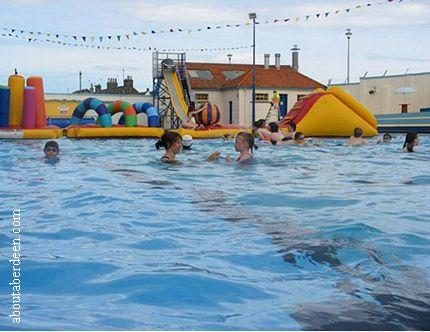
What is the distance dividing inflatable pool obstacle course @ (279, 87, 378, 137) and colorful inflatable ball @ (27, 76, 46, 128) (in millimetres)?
6578

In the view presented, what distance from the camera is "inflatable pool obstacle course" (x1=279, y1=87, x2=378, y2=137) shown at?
1697 centimetres

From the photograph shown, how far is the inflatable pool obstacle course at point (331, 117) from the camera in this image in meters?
17.0

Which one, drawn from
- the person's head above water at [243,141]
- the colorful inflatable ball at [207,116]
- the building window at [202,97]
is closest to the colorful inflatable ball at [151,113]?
the colorful inflatable ball at [207,116]

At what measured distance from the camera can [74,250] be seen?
3.69m

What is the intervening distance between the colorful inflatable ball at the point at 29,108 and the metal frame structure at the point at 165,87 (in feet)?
38.0

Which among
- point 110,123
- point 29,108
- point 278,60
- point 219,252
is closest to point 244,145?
point 219,252

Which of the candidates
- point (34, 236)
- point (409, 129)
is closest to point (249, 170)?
point (34, 236)

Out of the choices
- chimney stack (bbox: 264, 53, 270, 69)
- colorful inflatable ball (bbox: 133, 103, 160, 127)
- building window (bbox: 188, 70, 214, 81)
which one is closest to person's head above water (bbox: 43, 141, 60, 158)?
colorful inflatable ball (bbox: 133, 103, 160, 127)

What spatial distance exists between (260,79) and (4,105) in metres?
20.1

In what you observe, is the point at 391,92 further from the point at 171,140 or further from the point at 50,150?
the point at 171,140

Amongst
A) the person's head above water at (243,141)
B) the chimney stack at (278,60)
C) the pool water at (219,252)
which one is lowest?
the pool water at (219,252)

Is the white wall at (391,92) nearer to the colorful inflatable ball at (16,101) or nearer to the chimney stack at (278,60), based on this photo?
the chimney stack at (278,60)

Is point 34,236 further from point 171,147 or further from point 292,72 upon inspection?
point 292,72

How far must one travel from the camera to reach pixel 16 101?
16047mm
